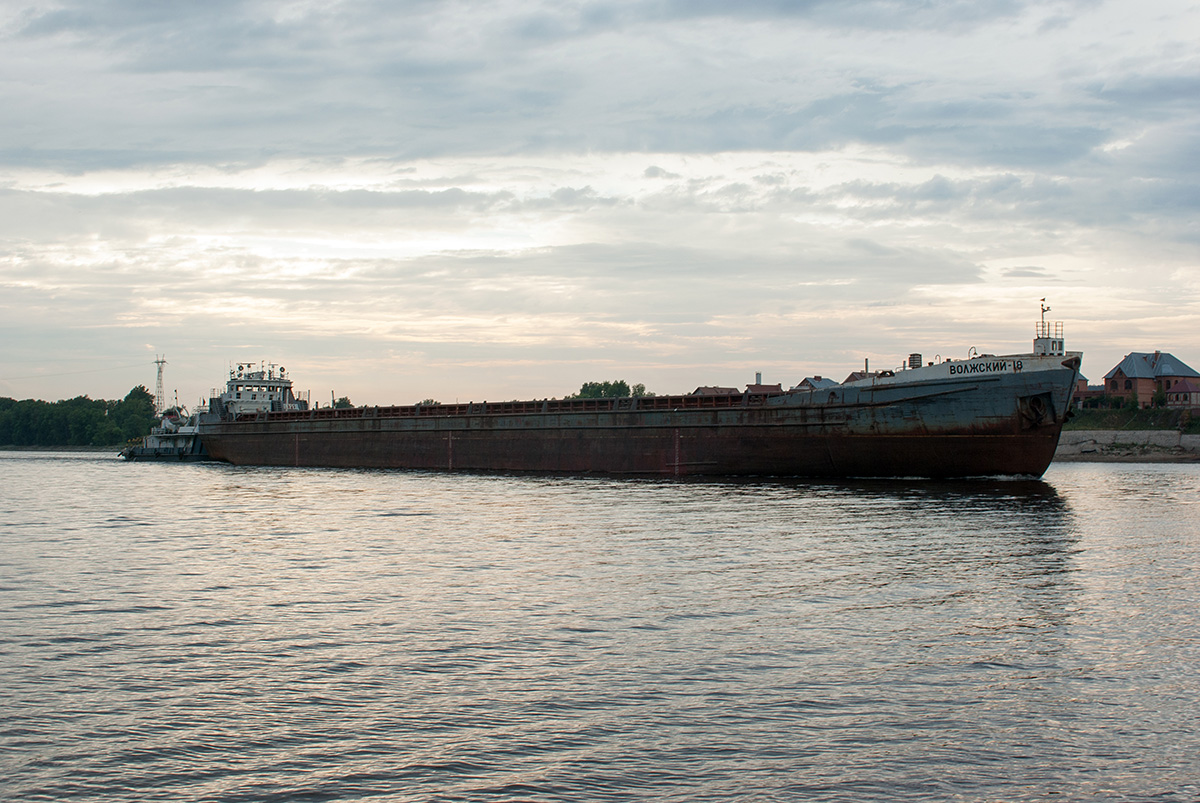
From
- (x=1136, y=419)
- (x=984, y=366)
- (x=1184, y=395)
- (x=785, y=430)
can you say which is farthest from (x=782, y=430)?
(x=1184, y=395)

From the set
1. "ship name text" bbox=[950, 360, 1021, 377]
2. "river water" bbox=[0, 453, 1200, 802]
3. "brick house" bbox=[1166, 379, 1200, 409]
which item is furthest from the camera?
"brick house" bbox=[1166, 379, 1200, 409]

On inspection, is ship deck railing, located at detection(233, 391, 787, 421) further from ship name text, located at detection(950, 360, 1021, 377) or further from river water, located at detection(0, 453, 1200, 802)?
river water, located at detection(0, 453, 1200, 802)

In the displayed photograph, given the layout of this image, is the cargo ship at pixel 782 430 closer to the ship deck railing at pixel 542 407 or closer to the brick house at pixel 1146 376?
the ship deck railing at pixel 542 407

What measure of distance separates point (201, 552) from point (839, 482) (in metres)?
29.0

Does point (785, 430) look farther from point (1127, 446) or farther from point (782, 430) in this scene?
point (1127, 446)

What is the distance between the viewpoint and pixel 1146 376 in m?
129

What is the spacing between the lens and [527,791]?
732 centimetres

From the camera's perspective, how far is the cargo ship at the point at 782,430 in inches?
1512

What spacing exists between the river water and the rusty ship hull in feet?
48.7

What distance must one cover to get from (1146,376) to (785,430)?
364 feet

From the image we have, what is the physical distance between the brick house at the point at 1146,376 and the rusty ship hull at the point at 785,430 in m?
105

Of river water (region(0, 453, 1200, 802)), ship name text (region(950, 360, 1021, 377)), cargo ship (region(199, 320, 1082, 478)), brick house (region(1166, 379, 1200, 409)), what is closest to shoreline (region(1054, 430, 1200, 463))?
brick house (region(1166, 379, 1200, 409))

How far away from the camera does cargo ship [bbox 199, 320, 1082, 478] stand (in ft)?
126

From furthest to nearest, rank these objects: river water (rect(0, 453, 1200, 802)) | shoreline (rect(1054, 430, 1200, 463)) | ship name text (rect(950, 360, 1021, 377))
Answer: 1. shoreline (rect(1054, 430, 1200, 463))
2. ship name text (rect(950, 360, 1021, 377))
3. river water (rect(0, 453, 1200, 802))
